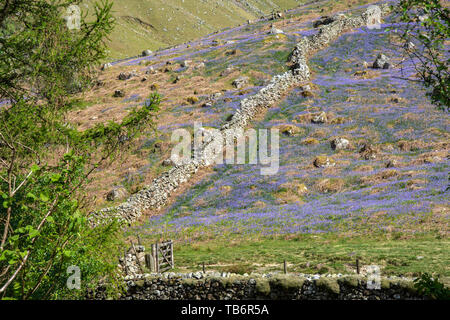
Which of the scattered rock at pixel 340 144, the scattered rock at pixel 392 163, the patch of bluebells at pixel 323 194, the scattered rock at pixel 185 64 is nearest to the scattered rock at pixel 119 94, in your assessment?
the scattered rock at pixel 185 64

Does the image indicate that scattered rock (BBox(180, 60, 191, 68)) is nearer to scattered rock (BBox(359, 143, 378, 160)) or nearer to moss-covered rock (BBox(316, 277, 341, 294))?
scattered rock (BBox(359, 143, 378, 160))

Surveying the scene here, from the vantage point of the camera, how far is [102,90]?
233ft

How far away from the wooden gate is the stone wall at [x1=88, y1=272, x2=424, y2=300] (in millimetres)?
2277

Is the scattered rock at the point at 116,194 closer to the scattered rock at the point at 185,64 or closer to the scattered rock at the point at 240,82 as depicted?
the scattered rock at the point at 240,82

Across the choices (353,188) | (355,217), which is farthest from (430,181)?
(355,217)

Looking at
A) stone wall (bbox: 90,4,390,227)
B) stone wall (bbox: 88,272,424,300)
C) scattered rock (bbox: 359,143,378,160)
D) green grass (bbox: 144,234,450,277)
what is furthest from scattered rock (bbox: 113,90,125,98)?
stone wall (bbox: 88,272,424,300)

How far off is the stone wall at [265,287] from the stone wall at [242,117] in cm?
422

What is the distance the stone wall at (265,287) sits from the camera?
13234mm

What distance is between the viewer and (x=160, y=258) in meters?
20.3

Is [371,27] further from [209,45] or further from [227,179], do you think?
[227,179]

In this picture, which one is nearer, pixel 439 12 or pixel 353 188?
pixel 439 12

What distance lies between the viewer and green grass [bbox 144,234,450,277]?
15.9m

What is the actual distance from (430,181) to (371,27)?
61.8 metres

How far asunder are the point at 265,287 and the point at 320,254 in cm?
518
